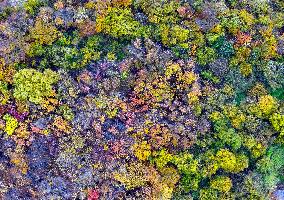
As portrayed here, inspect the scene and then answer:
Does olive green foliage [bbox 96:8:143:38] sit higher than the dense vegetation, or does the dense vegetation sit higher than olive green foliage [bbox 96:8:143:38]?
olive green foliage [bbox 96:8:143:38]

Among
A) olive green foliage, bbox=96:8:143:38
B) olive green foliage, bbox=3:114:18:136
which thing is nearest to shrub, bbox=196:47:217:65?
olive green foliage, bbox=96:8:143:38

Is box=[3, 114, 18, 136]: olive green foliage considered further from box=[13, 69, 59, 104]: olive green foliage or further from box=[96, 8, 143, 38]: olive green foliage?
box=[96, 8, 143, 38]: olive green foliage

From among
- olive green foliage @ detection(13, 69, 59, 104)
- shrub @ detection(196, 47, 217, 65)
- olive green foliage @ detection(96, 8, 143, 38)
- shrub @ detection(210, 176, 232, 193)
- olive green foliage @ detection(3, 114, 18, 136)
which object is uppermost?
olive green foliage @ detection(96, 8, 143, 38)

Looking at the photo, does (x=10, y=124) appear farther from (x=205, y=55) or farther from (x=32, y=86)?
(x=205, y=55)

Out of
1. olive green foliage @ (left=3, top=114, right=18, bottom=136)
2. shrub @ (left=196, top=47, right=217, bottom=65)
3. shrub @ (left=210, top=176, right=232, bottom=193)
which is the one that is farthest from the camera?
shrub @ (left=196, top=47, right=217, bottom=65)

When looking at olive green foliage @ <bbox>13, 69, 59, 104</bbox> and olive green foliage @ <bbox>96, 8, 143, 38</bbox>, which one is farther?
olive green foliage @ <bbox>96, 8, 143, 38</bbox>

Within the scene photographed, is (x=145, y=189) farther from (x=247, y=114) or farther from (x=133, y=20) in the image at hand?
(x=133, y=20)

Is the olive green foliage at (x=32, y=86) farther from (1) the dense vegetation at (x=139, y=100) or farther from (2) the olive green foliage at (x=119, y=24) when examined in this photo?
(2) the olive green foliage at (x=119, y=24)
